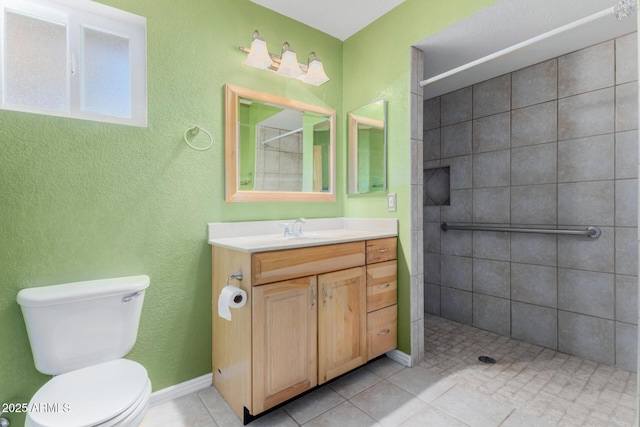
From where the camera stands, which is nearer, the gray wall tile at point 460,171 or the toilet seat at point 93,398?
the toilet seat at point 93,398

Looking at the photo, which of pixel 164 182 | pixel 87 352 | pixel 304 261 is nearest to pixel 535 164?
pixel 304 261

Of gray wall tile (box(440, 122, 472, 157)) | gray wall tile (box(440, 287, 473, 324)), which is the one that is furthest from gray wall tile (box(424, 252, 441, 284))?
gray wall tile (box(440, 122, 472, 157))

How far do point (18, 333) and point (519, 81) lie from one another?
3.49 meters

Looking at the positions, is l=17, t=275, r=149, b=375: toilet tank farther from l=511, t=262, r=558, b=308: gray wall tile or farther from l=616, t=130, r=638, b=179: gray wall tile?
l=616, t=130, r=638, b=179: gray wall tile

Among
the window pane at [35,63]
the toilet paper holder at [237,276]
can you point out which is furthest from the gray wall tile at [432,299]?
the window pane at [35,63]

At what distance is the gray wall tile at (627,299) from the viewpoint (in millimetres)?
1867

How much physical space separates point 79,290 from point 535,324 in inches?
117

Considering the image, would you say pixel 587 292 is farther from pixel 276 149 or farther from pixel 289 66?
pixel 289 66

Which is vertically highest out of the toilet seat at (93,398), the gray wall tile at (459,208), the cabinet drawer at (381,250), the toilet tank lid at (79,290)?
the gray wall tile at (459,208)

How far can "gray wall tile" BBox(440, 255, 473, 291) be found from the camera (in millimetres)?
2715

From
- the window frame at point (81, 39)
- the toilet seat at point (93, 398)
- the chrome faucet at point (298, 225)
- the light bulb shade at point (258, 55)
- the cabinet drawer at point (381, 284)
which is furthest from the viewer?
the chrome faucet at point (298, 225)

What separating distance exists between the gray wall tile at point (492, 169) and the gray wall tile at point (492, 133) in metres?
0.06

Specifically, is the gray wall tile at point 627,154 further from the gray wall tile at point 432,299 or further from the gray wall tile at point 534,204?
the gray wall tile at point 432,299

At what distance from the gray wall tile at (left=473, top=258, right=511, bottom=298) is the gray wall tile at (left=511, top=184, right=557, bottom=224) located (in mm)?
410
